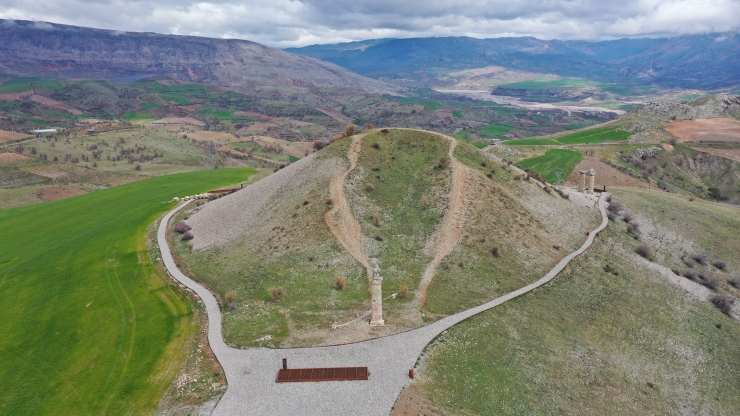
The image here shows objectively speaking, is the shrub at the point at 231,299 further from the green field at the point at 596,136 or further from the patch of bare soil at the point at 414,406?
the green field at the point at 596,136

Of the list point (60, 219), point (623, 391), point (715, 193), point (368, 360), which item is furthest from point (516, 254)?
point (715, 193)

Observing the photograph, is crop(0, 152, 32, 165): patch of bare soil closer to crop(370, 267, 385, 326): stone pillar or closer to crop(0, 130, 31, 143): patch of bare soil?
crop(0, 130, 31, 143): patch of bare soil

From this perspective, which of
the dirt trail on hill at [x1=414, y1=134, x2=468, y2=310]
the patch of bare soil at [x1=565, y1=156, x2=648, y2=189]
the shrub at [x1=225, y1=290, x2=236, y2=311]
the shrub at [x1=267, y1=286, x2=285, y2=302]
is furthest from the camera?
the patch of bare soil at [x1=565, y1=156, x2=648, y2=189]

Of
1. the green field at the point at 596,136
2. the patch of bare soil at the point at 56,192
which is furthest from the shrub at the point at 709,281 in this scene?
the patch of bare soil at the point at 56,192

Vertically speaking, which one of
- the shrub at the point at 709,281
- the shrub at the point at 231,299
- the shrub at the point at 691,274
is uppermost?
the shrub at the point at 231,299

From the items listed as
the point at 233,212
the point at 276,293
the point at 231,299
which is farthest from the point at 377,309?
the point at 233,212

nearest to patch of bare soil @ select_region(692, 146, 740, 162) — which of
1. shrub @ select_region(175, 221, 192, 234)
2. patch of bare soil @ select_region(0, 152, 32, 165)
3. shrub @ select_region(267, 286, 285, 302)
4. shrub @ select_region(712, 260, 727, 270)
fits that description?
shrub @ select_region(712, 260, 727, 270)

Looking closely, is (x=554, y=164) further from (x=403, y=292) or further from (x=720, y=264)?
(x=403, y=292)
